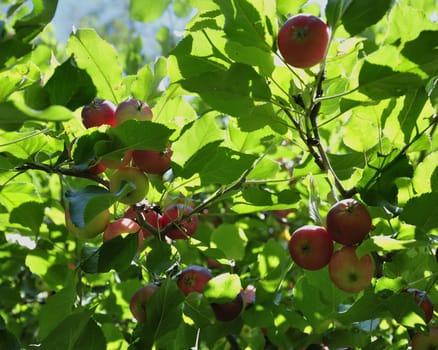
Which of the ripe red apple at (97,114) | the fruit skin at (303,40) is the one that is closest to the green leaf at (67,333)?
the ripe red apple at (97,114)

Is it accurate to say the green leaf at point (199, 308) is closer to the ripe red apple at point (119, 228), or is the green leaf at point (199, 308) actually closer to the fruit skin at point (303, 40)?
the ripe red apple at point (119, 228)

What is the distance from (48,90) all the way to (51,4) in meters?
0.13

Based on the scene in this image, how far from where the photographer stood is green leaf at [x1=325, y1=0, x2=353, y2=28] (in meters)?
0.88

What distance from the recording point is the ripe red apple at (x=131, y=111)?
3.33ft

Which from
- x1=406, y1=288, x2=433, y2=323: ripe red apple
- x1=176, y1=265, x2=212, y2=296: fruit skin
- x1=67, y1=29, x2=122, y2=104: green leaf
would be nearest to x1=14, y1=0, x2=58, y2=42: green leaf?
A: x1=67, y1=29, x2=122, y2=104: green leaf

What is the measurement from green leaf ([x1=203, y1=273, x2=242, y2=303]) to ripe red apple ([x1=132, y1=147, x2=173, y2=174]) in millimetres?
245

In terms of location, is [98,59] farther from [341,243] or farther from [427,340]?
[427,340]

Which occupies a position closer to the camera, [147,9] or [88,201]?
[88,201]

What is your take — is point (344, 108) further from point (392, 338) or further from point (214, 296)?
point (392, 338)

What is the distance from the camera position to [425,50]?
0.86 m

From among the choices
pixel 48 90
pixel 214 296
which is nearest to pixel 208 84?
pixel 48 90

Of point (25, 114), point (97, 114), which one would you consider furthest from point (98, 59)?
point (25, 114)

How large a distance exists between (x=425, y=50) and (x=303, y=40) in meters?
0.18

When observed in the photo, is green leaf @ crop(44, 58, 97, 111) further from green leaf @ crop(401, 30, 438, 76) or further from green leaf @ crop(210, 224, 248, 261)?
green leaf @ crop(210, 224, 248, 261)
